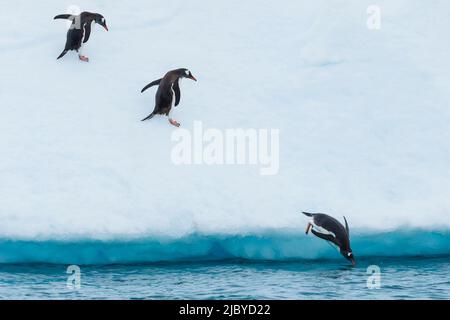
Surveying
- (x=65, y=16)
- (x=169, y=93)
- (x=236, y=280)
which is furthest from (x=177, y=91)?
(x=236, y=280)

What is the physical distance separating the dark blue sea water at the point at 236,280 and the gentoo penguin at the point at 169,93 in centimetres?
199

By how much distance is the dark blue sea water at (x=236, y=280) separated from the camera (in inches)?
296

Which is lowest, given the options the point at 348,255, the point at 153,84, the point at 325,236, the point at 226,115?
the point at 348,255

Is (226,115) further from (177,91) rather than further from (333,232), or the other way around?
(333,232)

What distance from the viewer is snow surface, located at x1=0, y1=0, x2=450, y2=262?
8477 millimetres

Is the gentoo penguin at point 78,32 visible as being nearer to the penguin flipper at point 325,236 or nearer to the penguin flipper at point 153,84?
the penguin flipper at point 153,84

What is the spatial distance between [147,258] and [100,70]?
9.89 feet

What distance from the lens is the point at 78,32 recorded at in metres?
10.5

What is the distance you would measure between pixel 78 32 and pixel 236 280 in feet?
13.4

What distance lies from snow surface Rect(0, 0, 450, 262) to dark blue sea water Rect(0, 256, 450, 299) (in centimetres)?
32

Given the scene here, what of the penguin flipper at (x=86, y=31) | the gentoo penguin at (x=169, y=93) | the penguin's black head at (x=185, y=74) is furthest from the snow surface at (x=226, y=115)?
the penguin's black head at (x=185, y=74)

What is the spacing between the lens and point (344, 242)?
8.12m

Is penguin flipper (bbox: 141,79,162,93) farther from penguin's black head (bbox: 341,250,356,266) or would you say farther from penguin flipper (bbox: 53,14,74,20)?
penguin's black head (bbox: 341,250,356,266)

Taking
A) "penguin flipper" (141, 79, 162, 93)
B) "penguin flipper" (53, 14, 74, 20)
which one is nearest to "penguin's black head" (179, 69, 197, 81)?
"penguin flipper" (141, 79, 162, 93)
